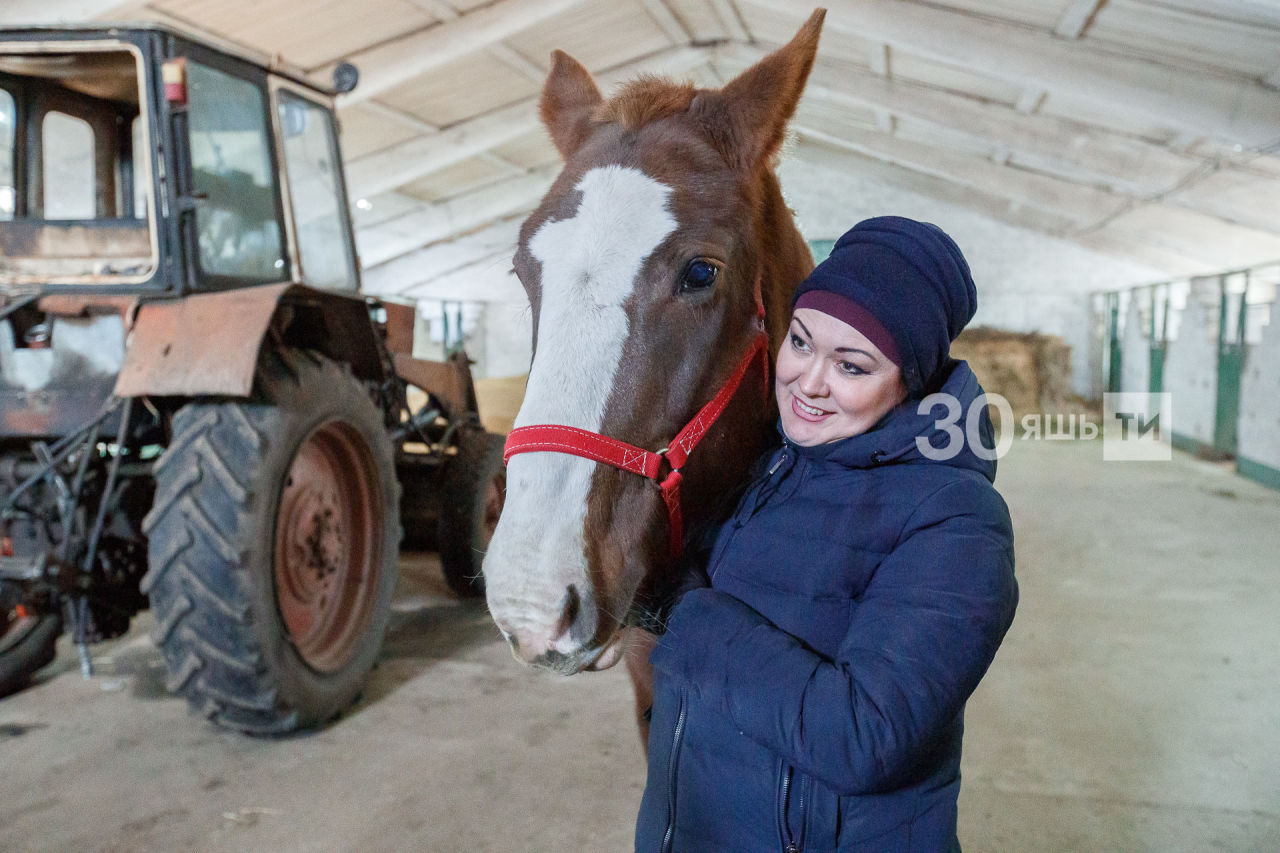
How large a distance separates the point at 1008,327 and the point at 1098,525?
8.59 m

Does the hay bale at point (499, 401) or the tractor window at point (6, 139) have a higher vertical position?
the tractor window at point (6, 139)

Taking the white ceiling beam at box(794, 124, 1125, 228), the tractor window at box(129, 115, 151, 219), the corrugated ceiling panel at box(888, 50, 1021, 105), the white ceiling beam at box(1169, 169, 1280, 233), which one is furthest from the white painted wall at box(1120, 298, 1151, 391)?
the tractor window at box(129, 115, 151, 219)

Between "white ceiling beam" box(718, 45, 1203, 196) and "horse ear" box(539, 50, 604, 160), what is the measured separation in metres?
6.85

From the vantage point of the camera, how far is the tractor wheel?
10.7ft

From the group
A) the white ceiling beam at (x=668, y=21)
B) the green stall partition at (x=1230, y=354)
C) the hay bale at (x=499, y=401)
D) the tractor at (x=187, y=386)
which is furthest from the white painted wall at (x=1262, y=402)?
the tractor at (x=187, y=386)

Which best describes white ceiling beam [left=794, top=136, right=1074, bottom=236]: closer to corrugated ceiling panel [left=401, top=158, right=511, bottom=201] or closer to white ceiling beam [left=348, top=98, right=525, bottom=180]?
corrugated ceiling panel [left=401, top=158, right=511, bottom=201]

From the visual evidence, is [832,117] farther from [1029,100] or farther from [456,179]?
[456,179]

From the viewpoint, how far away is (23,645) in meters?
3.34

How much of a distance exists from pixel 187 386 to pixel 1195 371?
9604 mm

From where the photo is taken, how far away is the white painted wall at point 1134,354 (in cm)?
1063

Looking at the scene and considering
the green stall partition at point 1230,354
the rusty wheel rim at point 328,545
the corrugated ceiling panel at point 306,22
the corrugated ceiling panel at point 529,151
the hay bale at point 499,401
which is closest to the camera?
the rusty wheel rim at point 328,545

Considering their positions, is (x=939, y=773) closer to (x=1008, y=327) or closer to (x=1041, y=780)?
(x=1041, y=780)

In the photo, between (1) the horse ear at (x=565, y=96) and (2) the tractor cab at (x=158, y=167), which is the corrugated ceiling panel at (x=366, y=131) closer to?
(2) the tractor cab at (x=158, y=167)

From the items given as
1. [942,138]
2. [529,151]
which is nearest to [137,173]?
[942,138]
